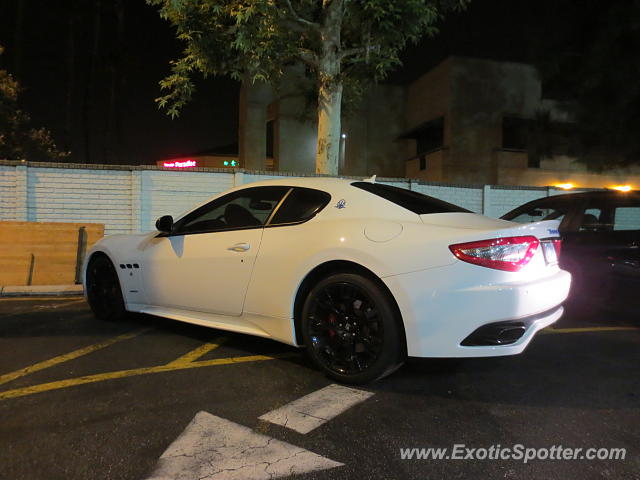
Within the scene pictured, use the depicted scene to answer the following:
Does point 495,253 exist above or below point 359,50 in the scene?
below

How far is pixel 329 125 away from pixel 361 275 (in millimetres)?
6180

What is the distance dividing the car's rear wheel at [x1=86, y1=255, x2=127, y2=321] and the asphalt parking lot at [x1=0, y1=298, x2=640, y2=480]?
669 millimetres

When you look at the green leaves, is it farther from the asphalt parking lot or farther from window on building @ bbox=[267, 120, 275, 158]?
window on building @ bbox=[267, 120, 275, 158]

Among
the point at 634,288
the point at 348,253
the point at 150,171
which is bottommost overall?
the point at 634,288

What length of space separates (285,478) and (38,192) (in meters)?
9.22

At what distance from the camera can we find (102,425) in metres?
2.62

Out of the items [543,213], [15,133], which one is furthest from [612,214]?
[15,133]

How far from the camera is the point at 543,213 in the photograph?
5387mm

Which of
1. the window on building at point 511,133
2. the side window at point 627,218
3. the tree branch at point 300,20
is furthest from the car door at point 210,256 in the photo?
the window on building at point 511,133

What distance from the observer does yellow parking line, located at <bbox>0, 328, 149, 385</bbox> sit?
3396 mm

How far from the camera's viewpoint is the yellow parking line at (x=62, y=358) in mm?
3396

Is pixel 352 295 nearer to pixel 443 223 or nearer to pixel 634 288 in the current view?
pixel 443 223

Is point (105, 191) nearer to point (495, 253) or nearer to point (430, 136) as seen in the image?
point (495, 253)

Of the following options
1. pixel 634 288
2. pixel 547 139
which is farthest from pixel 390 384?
pixel 547 139
